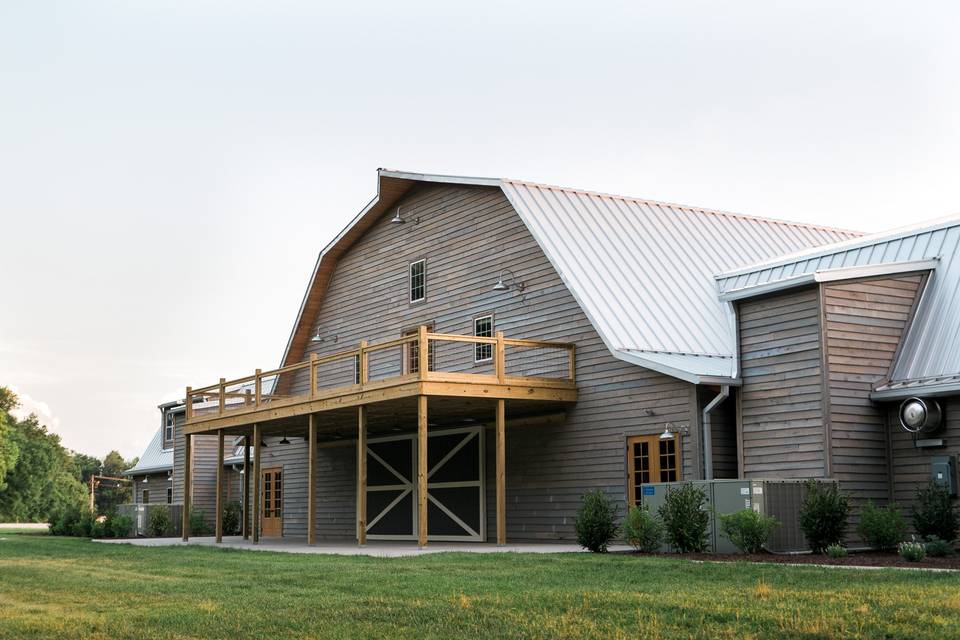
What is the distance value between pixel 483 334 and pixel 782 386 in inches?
315

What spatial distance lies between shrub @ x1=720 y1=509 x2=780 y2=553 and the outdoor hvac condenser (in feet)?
1.33

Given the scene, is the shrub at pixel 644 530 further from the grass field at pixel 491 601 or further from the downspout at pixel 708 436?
the downspout at pixel 708 436

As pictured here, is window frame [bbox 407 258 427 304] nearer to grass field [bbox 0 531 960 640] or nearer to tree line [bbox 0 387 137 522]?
grass field [bbox 0 531 960 640]

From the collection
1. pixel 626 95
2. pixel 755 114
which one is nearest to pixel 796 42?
pixel 755 114

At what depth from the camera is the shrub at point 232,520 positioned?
112 ft

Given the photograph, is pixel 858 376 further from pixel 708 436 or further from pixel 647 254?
pixel 647 254

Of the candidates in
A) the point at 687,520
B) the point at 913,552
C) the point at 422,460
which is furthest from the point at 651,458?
the point at 913,552

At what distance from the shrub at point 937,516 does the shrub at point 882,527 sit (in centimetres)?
46

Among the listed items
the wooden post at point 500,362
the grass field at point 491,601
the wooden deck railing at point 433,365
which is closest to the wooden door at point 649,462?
the wooden deck railing at point 433,365

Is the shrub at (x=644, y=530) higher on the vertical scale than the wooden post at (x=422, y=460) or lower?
lower

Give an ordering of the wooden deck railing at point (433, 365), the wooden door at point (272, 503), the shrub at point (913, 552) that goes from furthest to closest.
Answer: the wooden door at point (272, 503) → the wooden deck railing at point (433, 365) → the shrub at point (913, 552)

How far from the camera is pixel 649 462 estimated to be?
65.9 ft

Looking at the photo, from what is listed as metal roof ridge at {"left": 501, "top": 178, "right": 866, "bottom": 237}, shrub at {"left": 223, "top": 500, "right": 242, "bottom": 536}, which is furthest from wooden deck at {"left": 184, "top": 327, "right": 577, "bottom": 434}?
shrub at {"left": 223, "top": 500, "right": 242, "bottom": 536}

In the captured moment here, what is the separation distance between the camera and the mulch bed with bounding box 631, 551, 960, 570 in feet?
44.9
